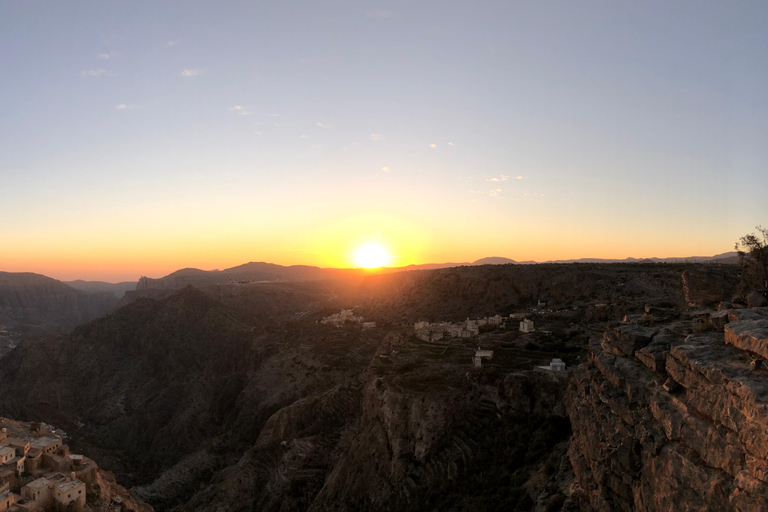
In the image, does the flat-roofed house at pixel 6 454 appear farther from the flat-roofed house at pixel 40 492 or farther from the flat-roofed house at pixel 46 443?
the flat-roofed house at pixel 40 492

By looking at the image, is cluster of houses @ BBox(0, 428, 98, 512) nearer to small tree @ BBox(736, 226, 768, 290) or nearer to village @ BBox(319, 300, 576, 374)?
village @ BBox(319, 300, 576, 374)

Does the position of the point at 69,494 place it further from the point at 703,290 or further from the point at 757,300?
the point at 703,290

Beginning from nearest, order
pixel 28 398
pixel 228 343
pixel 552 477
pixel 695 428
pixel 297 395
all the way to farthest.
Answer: pixel 695 428 → pixel 552 477 → pixel 297 395 → pixel 28 398 → pixel 228 343

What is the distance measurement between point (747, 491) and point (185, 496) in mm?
47153

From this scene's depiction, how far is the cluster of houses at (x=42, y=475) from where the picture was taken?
2575cm

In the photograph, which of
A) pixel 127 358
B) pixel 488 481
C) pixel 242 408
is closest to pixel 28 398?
pixel 127 358

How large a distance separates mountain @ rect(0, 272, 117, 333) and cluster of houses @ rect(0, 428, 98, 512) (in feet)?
400

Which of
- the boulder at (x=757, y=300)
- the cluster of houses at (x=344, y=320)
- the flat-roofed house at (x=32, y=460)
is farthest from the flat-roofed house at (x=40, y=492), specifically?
the cluster of houses at (x=344, y=320)

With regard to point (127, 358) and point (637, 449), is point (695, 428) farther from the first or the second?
point (127, 358)

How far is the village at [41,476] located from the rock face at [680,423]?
3024 centimetres

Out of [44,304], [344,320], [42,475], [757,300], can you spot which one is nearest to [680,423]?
[757,300]

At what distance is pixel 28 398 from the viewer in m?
64.6

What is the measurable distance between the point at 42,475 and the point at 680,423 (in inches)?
1489

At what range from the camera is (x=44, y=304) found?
517 ft
